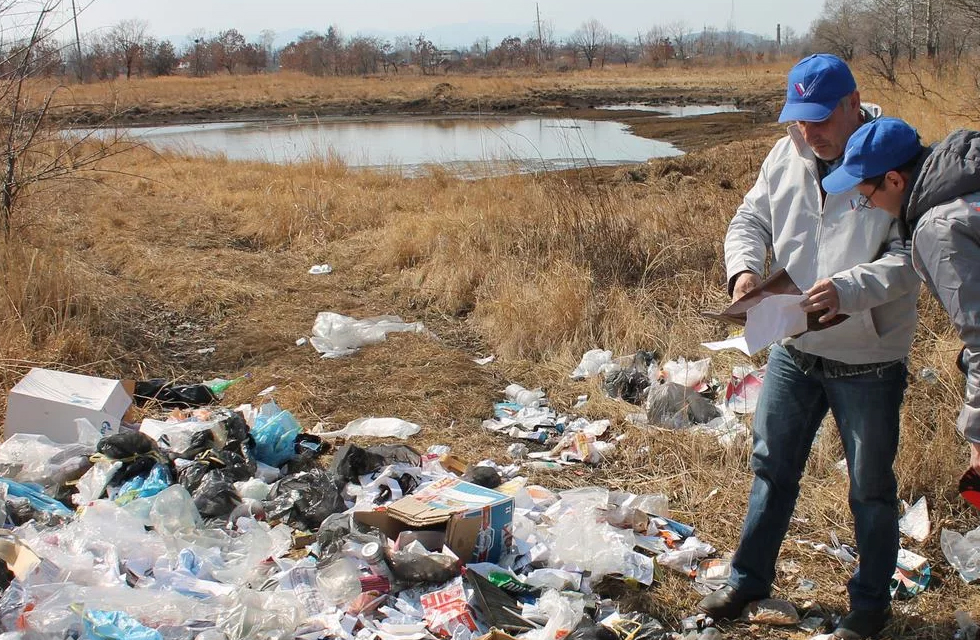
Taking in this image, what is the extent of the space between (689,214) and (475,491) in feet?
15.2

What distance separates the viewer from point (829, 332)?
229 cm

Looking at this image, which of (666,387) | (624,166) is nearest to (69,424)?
(666,387)

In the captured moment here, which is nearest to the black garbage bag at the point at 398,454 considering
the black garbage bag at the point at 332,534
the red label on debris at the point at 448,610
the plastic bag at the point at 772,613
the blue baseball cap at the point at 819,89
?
the black garbage bag at the point at 332,534

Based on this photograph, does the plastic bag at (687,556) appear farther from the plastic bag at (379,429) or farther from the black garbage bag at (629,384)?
the plastic bag at (379,429)

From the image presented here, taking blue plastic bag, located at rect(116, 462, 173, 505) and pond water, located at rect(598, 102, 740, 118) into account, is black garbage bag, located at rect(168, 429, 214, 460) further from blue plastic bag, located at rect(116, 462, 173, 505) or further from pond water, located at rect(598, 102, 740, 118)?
pond water, located at rect(598, 102, 740, 118)

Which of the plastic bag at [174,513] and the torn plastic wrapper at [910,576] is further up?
the plastic bag at [174,513]

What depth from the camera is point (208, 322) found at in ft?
21.0

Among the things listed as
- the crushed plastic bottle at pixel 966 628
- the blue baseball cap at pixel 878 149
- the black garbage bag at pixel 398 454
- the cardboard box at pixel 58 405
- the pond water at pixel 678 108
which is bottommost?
the crushed plastic bottle at pixel 966 628

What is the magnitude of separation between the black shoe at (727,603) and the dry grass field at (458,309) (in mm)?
49

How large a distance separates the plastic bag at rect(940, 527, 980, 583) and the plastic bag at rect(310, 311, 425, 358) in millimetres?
3680

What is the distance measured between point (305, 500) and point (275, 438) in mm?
632

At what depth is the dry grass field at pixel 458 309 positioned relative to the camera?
345cm

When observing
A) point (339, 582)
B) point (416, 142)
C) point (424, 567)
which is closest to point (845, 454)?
point (424, 567)

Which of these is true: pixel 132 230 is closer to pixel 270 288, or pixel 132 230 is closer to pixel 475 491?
pixel 270 288
